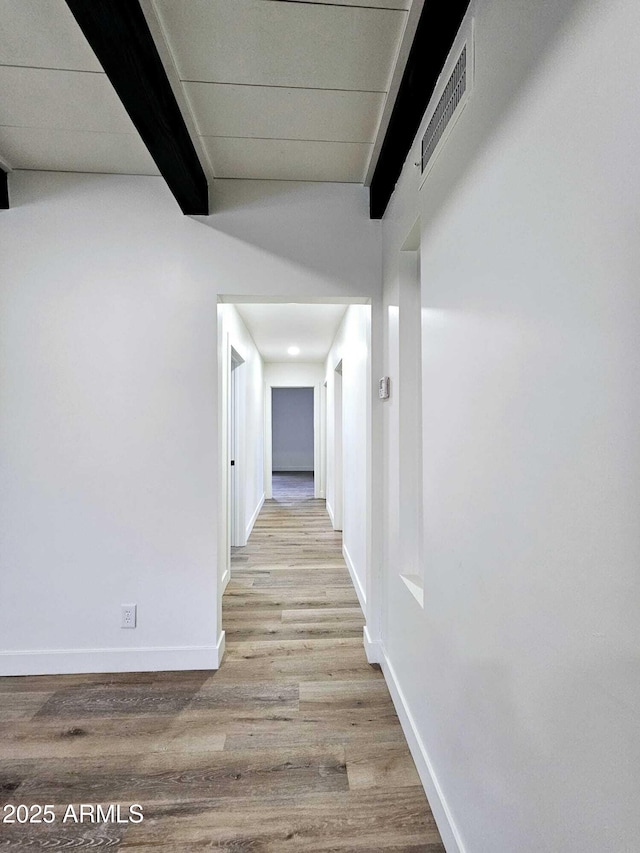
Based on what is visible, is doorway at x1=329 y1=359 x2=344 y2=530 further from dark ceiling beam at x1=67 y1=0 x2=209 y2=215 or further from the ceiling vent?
the ceiling vent

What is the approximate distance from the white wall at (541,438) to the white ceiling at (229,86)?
0.53 metres

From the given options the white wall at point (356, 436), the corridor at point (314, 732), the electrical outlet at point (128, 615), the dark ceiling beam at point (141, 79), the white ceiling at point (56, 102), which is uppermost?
the white ceiling at point (56, 102)

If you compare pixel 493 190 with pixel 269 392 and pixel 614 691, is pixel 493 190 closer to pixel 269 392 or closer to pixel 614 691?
pixel 614 691

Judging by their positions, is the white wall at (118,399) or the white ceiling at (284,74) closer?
the white ceiling at (284,74)

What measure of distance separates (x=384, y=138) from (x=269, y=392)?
5824 mm

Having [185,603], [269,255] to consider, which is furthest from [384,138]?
[185,603]

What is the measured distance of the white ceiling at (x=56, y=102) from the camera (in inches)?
52.6

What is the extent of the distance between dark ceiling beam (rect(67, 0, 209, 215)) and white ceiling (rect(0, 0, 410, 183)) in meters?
0.06

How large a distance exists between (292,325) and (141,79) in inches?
130

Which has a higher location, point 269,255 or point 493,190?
point 269,255

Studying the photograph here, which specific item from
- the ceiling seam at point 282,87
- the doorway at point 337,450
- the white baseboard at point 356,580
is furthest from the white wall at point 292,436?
the ceiling seam at point 282,87

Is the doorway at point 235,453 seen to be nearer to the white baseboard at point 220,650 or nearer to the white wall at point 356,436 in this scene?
the white wall at point 356,436

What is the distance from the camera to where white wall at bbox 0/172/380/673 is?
7.08 ft

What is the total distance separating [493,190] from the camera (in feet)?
3.30
